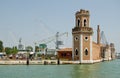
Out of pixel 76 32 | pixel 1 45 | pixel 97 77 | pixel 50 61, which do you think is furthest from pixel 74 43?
pixel 1 45

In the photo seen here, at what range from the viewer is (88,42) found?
2542 inches

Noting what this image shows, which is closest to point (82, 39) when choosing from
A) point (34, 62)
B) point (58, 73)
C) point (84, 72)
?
point (34, 62)

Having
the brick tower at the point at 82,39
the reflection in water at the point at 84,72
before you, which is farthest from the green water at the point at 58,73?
the brick tower at the point at 82,39

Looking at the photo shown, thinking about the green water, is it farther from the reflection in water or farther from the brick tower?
Result: the brick tower

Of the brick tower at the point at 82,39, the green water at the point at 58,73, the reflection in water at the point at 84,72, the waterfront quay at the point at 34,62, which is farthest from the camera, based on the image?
the brick tower at the point at 82,39

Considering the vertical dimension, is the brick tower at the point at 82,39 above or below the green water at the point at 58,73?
above

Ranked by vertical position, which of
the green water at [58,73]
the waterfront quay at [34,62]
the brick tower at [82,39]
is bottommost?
the green water at [58,73]

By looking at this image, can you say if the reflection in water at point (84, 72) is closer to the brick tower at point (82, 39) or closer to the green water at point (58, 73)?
the green water at point (58, 73)

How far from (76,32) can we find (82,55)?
480 centimetres

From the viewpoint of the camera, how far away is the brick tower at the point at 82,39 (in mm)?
64062

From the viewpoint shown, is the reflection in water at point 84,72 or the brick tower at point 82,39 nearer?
the reflection in water at point 84,72

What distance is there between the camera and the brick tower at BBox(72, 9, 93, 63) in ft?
210

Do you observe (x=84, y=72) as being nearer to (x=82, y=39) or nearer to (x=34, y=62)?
(x=34, y=62)

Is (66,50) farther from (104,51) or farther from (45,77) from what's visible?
(104,51)
